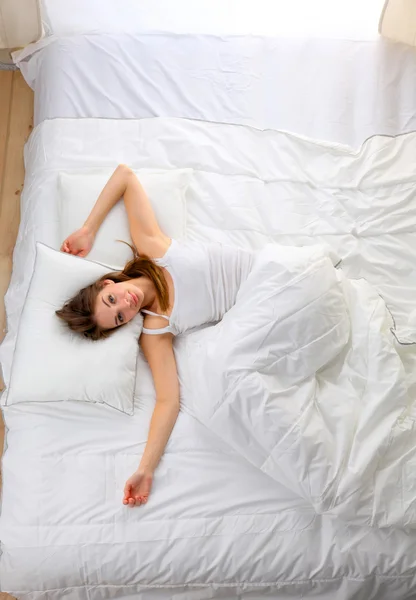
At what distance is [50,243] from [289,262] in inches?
26.6

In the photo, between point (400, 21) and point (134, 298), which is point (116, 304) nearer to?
point (134, 298)

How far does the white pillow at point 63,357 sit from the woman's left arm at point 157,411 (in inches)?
2.2

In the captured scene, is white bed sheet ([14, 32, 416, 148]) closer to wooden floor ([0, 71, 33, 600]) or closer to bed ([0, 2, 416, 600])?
bed ([0, 2, 416, 600])

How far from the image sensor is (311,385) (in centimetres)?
152

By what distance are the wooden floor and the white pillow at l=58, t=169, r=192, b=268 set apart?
463 millimetres

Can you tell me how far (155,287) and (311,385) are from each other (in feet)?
1.63

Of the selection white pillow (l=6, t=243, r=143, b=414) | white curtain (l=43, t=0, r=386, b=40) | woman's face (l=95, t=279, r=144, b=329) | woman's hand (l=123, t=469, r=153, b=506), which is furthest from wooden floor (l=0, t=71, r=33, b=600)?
woman's hand (l=123, t=469, r=153, b=506)

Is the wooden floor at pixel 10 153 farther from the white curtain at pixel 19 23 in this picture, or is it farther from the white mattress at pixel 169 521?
the white mattress at pixel 169 521

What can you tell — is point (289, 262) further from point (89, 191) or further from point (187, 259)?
point (89, 191)

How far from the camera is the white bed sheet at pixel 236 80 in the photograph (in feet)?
6.72

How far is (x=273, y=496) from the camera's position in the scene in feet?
4.98

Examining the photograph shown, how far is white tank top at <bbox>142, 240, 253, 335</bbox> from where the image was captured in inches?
67.2

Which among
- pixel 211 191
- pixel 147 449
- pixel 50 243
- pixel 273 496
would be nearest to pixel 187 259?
pixel 211 191

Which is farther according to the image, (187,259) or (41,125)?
(41,125)
